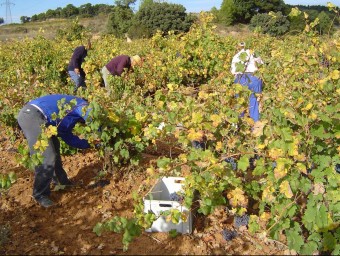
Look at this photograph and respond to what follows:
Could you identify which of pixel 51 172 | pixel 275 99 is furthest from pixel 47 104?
pixel 275 99

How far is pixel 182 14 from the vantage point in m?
34.6

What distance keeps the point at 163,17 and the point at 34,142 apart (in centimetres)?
3123

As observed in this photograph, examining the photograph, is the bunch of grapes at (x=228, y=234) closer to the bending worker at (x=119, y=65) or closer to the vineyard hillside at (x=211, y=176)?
the vineyard hillside at (x=211, y=176)

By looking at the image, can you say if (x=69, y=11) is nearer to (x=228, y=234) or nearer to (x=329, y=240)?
(x=228, y=234)

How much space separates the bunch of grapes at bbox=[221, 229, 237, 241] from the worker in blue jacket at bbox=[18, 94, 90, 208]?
5.12 ft

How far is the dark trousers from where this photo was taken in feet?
11.1

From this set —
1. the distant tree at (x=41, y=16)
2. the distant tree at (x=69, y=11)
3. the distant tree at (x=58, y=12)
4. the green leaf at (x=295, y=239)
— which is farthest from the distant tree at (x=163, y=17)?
the distant tree at (x=41, y=16)

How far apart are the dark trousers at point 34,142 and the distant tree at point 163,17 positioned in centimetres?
2895

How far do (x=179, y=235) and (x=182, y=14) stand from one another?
3326cm

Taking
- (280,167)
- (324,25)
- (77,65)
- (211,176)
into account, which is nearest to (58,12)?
(77,65)

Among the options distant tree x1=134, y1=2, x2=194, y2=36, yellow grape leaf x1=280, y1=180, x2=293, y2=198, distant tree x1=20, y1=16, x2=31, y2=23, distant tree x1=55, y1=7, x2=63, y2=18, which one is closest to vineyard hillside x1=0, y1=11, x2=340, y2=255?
yellow grape leaf x1=280, y1=180, x2=293, y2=198

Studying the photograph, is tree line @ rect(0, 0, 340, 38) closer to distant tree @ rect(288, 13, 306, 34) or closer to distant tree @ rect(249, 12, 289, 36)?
distant tree @ rect(249, 12, 289, 36)

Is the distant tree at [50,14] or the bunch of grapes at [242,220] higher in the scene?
the distant tree at [50,14]

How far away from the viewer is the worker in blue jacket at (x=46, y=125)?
11.1 feet
